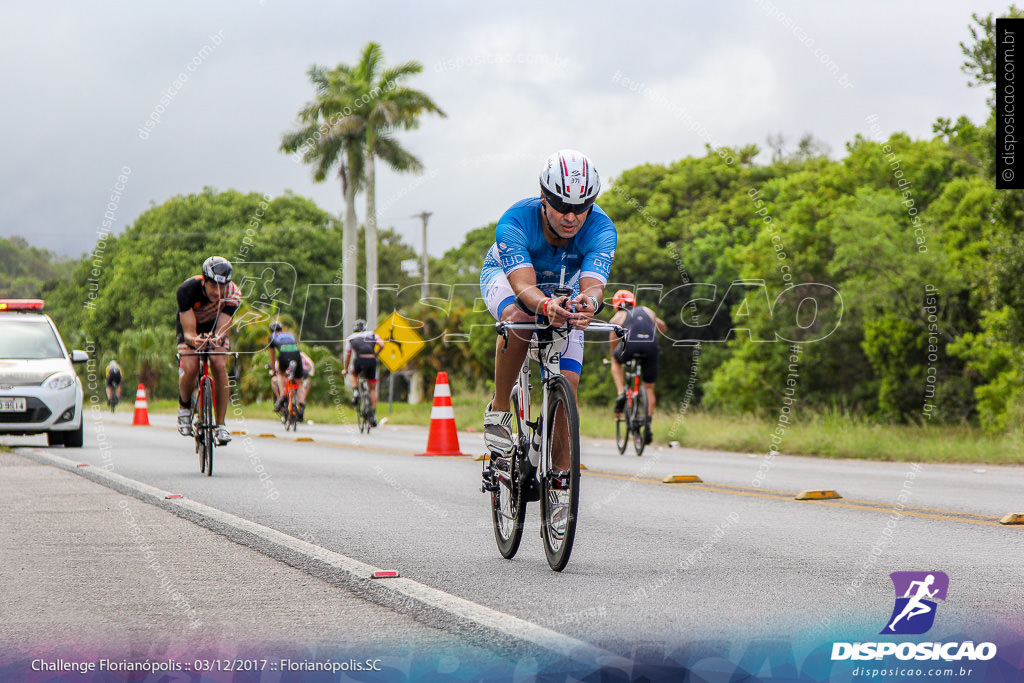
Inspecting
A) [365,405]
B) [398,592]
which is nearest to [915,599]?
[398,592]

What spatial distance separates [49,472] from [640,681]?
908 cm

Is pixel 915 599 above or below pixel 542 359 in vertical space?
below

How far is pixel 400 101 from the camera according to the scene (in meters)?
41.8

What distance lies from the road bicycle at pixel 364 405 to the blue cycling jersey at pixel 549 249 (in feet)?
52.9

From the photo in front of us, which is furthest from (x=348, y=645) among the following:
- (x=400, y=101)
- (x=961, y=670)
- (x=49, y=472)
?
(x=400, y=101)

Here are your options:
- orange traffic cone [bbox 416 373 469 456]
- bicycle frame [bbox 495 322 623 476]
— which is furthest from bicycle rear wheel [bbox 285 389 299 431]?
bicycle frame [bbox 495 322 623 476]

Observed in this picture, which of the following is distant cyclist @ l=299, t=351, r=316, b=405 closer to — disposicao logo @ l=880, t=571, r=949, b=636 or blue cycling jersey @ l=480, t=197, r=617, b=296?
blue cycling jersey @ l=480, t=197, r=617, b=296

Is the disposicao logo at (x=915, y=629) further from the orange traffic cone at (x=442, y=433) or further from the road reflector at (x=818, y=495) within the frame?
the orange traffic cone at (x=442, y=433)

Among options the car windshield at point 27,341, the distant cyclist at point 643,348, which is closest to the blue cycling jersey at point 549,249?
the distant cyclist at point 643,348

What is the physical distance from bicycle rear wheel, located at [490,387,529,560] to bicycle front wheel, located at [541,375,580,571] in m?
0.18

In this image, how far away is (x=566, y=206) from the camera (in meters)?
5.56

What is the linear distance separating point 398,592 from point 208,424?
656cm

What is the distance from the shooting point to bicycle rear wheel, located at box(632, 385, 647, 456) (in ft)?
48.1

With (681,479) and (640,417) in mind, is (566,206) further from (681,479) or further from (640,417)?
(640,417)
